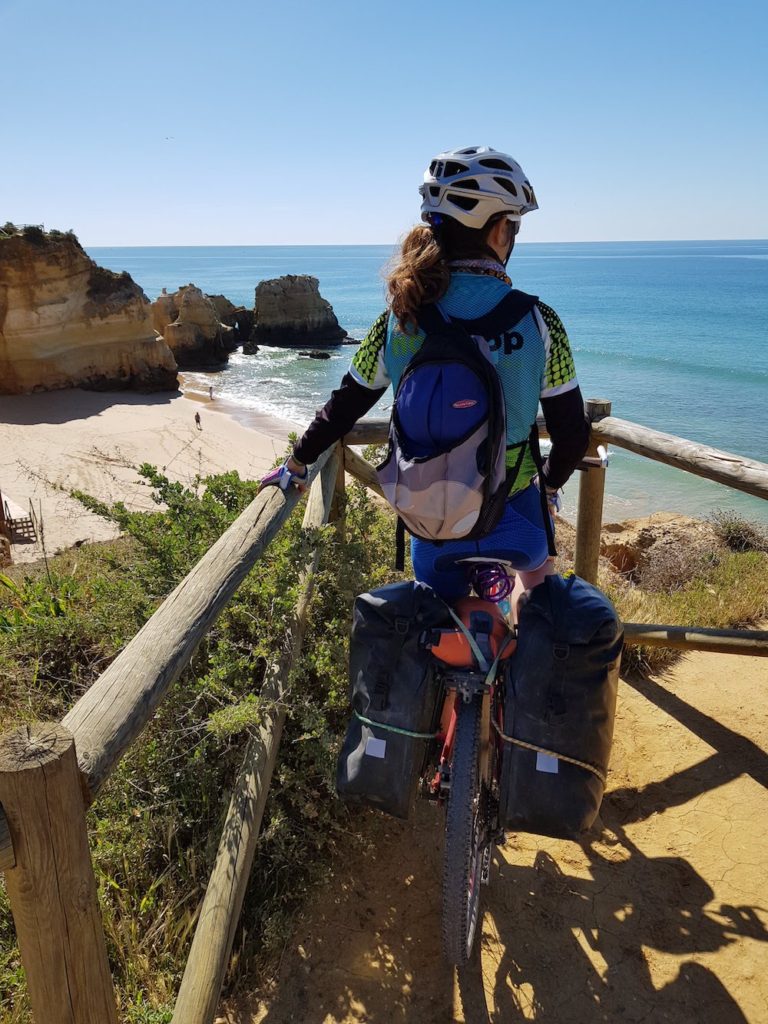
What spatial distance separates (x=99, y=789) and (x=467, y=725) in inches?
42.0

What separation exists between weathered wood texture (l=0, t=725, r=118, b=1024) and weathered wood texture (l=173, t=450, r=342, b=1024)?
457mm

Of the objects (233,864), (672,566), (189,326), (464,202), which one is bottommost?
(672,566)

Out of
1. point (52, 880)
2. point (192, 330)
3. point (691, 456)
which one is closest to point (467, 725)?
point (52, 880)

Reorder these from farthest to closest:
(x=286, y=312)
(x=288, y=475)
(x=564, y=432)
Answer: (x=286, y=312)
(x=288, y=475)
(x=564, y=432)

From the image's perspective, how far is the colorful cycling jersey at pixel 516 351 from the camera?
205 centimetres

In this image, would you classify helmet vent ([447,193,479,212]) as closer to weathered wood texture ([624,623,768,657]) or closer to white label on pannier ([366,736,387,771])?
white label on pannier ([366,736,387,771])

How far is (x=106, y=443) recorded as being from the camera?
20.1 m

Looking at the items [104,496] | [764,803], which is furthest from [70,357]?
[764,803]

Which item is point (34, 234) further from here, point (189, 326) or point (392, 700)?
point (392, 700)

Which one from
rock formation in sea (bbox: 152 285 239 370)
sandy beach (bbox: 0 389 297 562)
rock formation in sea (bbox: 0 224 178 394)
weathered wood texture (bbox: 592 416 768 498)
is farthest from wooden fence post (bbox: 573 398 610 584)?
rock formation in sea (bbox: 152 285 239 370)

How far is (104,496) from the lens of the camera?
609 inches

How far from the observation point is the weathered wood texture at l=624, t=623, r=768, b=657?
143 inches

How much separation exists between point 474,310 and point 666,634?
2.35 m

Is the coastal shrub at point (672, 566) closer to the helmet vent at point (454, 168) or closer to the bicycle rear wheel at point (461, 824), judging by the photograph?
the bicycle rear wheel at point (461, 824)
